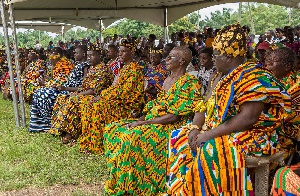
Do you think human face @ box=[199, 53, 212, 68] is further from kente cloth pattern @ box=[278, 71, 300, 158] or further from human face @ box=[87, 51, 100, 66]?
kente cloth pattern @ box=[278, 71, 300, 158]

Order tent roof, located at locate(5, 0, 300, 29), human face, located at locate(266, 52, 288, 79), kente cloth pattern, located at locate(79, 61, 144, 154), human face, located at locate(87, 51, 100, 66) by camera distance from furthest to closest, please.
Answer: tent roof, located at locate(5, 0, 300, 29), human face, located at locate(87, 51, 100, 66), kente cloth pattern, located at locate(79, 61, 144, 154), human face, located at locate(266, 52, 288, 79)

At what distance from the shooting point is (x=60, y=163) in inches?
207

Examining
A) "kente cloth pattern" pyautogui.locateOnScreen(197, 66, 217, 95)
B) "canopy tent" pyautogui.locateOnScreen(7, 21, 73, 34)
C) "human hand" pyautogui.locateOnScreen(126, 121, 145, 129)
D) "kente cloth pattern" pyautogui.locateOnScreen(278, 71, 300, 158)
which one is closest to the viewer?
"kente cloth pattern" pyautogui.locateOnScreen(278, 71, 300, 158)

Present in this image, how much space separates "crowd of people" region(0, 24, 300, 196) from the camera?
277 cm

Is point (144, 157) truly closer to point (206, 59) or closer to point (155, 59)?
point (206, 59)

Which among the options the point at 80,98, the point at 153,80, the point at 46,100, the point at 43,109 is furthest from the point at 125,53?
the point at 43,109

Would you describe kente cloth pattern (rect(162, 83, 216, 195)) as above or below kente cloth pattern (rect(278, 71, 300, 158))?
below

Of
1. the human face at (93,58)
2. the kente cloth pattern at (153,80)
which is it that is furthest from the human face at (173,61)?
the human face at (93,58)

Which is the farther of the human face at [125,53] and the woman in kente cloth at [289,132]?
the human face at [125,53]

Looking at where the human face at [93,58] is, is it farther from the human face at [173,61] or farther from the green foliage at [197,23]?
the green foliage at [197,23]

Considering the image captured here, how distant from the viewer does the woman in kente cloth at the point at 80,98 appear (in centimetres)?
609

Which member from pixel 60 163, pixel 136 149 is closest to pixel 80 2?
pixel 60 163

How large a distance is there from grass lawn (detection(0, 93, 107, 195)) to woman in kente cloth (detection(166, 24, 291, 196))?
183 centimetres

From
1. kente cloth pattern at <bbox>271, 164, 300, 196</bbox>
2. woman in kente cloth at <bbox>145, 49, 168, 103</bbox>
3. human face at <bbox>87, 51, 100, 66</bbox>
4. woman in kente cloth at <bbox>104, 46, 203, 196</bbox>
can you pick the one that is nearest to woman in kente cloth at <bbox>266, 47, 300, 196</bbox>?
kente cloth pattern at <bbox>271, 164, 300, 196</bbox>
